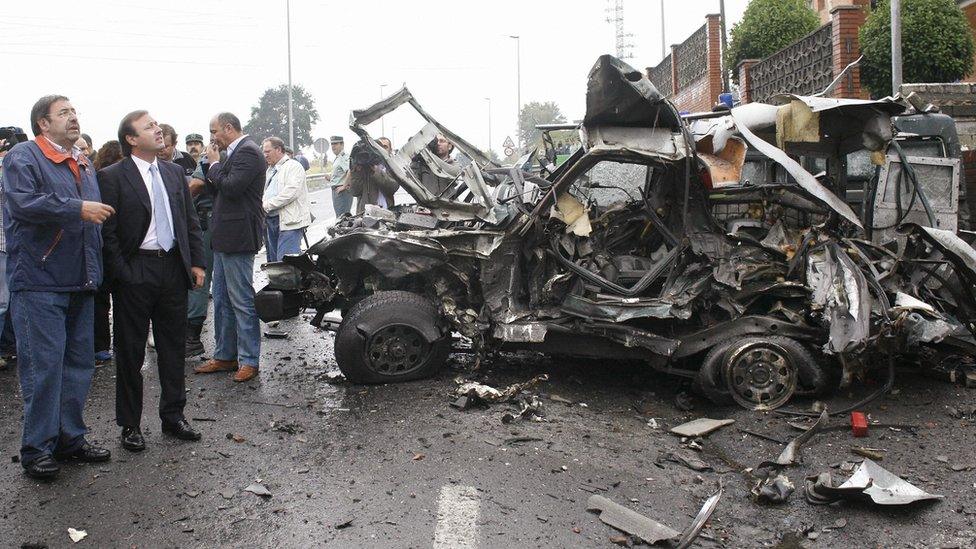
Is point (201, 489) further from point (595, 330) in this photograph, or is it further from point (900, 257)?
point (900, 257)

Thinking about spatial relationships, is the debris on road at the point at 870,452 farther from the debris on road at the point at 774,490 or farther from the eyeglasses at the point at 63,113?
the eyeglasses at the point at 63,113

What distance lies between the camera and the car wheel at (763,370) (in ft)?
16.7

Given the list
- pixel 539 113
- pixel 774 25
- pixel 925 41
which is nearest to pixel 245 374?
pixel 925 41

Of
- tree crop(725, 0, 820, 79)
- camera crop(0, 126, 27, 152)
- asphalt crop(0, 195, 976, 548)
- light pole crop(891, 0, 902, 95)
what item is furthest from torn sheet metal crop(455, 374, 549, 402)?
tree crop(725, 0, 820, 79)

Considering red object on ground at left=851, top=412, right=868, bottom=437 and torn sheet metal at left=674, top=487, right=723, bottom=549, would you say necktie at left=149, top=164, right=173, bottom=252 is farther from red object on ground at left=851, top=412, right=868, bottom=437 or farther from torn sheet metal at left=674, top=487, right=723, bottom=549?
red object on ground at left=851, top=412, right=868, bottom=437

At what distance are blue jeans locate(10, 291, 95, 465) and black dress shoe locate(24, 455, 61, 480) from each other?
3 cm

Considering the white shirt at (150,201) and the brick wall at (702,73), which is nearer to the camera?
the white shirt at (150,201)

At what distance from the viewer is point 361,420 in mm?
4820

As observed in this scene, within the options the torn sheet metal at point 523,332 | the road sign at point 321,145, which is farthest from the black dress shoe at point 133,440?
the road sign at point 321,145

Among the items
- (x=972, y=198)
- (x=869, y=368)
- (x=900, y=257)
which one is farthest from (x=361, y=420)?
(x=972, y=198)

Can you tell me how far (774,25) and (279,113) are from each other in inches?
2313

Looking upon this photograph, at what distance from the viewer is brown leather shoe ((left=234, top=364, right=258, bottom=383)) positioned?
5.70 m

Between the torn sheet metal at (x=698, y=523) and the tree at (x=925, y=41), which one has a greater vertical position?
the tree at (x=925, y=41)

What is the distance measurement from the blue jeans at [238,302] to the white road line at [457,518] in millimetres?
2604
